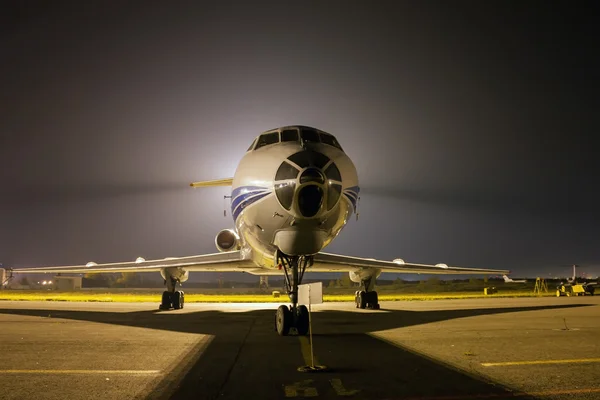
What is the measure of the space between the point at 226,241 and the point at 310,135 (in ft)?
26.6

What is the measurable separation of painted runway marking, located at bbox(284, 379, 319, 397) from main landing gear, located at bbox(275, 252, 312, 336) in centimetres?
446

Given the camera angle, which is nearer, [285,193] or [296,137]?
[285,193]

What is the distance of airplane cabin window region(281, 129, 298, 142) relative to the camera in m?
10.8

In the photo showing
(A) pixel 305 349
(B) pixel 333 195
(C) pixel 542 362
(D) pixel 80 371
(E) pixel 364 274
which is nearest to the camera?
(D) pixel 80 371

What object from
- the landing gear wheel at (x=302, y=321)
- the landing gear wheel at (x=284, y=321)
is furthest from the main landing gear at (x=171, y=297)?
the landing gear wheel at (x=302, y=321)

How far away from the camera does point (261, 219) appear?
10422mm

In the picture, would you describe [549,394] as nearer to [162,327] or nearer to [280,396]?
[280,396]

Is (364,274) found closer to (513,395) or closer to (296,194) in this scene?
(296,194)

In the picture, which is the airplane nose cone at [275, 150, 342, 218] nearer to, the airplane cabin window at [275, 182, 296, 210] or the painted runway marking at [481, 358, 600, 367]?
the airplane cabin window at [275, 182, 296, 210]

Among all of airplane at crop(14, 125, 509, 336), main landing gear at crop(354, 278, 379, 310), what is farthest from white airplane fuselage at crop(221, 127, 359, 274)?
main landing gear at crop(354, 278, 379, 310)

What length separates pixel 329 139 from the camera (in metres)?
11.3

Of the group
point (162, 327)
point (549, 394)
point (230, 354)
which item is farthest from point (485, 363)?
point (162, 327)

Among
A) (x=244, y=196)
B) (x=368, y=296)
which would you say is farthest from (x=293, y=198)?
(x=368, y=296)

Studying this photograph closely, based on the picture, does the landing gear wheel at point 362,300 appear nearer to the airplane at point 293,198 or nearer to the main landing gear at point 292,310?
the airplane at point 293,198
